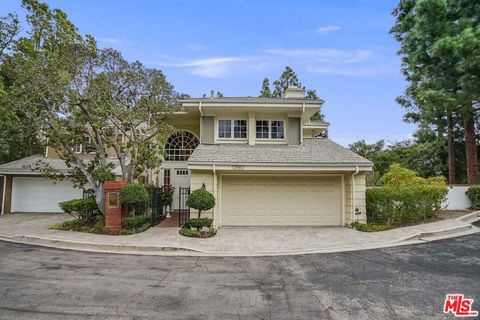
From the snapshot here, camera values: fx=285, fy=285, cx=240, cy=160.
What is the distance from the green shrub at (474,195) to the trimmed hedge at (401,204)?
410 centimetres

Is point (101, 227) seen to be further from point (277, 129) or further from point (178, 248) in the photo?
point (277, 129)

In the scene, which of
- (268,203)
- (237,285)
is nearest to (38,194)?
(268,203)

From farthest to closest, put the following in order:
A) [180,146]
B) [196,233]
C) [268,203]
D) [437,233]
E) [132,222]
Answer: [180,146] → [268,203] → [132,222] → [196,233] → [437,233]

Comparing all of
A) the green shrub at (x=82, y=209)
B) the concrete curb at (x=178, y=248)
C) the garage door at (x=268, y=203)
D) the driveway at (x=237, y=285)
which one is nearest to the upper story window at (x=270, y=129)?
the garage door at (x=268, y=203)

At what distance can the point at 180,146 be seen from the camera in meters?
16.4

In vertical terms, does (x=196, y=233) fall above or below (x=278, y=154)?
below

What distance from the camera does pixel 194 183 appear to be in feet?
38.2

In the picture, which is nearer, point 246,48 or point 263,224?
point 263,224

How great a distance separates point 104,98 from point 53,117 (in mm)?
2121

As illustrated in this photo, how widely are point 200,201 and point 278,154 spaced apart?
14.0ft

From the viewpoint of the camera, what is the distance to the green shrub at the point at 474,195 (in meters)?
14.3

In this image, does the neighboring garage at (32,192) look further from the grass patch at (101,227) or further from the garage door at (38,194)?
the grass patch at (101,227)

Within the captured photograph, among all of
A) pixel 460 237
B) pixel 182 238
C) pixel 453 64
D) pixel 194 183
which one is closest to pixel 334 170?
pixel 460 237

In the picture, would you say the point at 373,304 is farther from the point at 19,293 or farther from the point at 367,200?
the point at 367,200
